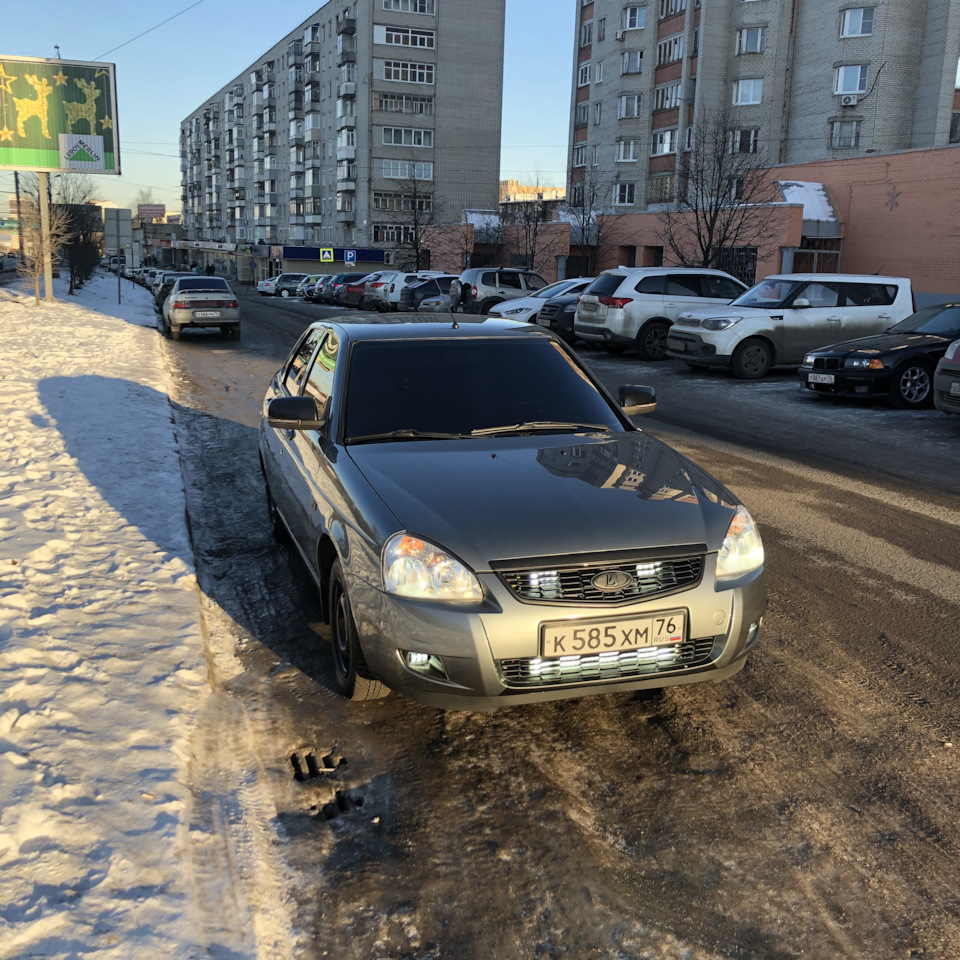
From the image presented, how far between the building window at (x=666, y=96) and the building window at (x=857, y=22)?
394 inches

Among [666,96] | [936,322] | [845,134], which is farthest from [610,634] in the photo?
[666,96]

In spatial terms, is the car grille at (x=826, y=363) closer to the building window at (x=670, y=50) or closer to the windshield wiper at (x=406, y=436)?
the windshield wiper at (x=406, y=436)

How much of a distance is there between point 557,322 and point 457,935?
21238mm

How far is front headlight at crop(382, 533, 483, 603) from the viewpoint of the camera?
342 cm

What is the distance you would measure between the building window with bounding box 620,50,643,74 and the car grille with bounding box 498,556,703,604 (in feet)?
196

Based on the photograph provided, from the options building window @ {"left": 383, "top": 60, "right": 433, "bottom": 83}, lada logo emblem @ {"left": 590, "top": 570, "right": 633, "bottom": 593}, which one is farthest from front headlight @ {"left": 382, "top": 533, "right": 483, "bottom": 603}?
building window @ {"left": 383, "top": 60, "right": 433, "bottom": 83}

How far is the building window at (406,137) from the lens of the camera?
80.2 meters

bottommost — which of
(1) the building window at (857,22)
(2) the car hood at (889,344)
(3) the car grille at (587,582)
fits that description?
(3) the car grille at (587,582)

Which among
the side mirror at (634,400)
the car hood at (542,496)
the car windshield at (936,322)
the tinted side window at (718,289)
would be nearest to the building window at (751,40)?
the tinted side window at (718,289)

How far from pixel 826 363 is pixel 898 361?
3.50 ft

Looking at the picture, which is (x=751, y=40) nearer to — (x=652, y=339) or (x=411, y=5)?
(x=652, y=339)

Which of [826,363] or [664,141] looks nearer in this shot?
[826,363]

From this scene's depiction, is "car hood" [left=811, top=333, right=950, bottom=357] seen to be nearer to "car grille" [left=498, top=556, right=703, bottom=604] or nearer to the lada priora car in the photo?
the lada priora car

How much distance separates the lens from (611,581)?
11.4ft
